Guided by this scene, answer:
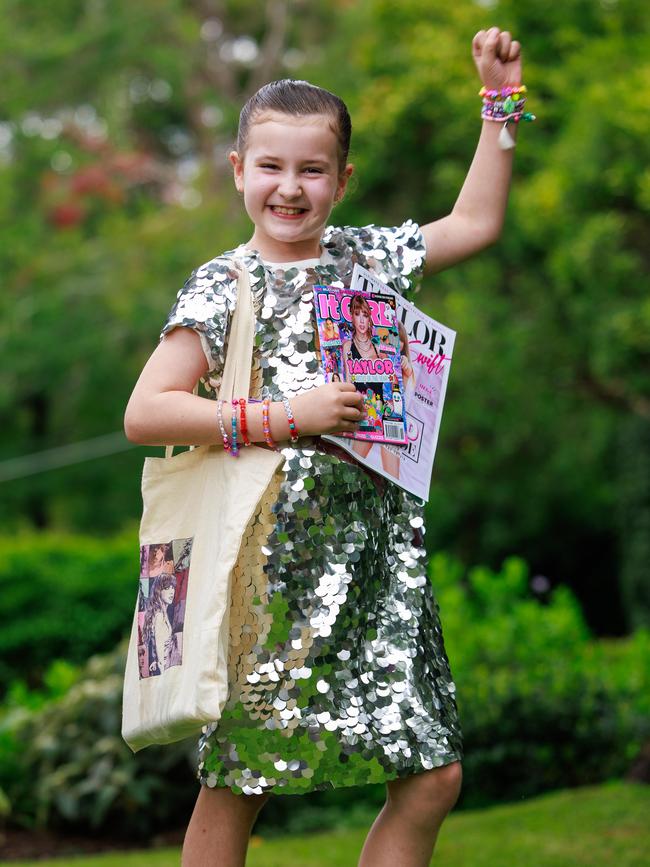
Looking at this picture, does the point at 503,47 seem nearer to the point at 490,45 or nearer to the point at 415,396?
the point at 490,45

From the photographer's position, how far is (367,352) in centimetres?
259

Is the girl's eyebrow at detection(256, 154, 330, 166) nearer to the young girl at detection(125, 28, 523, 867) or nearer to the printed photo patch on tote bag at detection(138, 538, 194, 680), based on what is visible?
the young girl at detection(125, 28, 523, 867)

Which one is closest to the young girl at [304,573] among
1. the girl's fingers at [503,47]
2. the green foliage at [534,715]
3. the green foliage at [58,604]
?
the girl's fingers at [503,47]

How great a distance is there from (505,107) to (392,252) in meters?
0.47

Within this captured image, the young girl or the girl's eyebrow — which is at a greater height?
the girl's eyebrow

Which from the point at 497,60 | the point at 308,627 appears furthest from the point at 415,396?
the point at 497,60

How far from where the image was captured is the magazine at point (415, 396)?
2578mm

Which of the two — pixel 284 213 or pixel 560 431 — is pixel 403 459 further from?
pixel 560 431

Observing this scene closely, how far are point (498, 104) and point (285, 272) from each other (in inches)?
28.7

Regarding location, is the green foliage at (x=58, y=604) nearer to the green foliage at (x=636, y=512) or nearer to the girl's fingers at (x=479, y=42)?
the green foliage at (x=636, y=512)

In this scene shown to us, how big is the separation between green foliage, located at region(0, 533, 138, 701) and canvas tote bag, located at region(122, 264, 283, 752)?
7.19 metres

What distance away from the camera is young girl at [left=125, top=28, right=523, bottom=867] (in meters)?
2.46

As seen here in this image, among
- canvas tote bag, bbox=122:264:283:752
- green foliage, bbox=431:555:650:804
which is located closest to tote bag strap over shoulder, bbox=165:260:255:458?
canvas tote bag, bbox=122:264:283:752

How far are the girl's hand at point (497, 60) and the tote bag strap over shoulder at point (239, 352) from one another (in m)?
0.86
